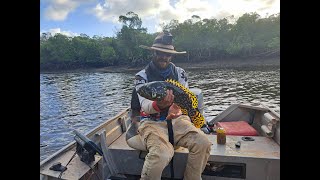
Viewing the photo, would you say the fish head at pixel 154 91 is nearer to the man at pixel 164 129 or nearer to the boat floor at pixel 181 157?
the man at pixel 164 129

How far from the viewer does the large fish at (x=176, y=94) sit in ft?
8.83

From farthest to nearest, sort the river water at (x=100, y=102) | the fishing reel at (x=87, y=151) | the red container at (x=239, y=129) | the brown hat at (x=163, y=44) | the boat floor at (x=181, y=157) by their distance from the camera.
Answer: the river water at (x=100, y=102)
the red container at (x=239, y=129)
the brown hat at (x=163, y=44)
the boat floor at (x=181, y=157)
the fishing reel at (x=87, y=151)

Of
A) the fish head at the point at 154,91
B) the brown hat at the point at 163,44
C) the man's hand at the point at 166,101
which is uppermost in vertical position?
the brown hat at the point at 163,44

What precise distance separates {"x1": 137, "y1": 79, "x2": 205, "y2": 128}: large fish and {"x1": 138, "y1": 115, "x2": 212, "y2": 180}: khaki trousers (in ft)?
0.39

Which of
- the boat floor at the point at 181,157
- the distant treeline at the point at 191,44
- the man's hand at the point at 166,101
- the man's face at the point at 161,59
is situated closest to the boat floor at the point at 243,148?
the boat floor at the point at 181,157

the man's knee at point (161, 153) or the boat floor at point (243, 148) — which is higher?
the man's knee at point (161, 153)

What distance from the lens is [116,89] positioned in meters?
23.2

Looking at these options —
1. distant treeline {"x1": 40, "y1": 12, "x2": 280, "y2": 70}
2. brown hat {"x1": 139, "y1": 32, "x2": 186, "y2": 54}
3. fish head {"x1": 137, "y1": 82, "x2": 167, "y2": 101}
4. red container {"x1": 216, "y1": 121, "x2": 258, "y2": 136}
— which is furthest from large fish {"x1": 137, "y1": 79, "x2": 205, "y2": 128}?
distant treeline {"x1": 40, "y1": 12, "x2": 280, "y2": 70}

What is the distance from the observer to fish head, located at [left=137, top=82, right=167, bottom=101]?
2686mm

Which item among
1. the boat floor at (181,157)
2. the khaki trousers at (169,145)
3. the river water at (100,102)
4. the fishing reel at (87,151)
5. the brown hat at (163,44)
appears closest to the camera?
the khaki trousers at (169,145)

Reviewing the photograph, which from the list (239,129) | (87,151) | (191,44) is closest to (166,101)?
(87,151)

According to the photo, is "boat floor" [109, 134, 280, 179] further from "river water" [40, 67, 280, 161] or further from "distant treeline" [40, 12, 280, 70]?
"distant treeline" [40, 12, 280, 70]
